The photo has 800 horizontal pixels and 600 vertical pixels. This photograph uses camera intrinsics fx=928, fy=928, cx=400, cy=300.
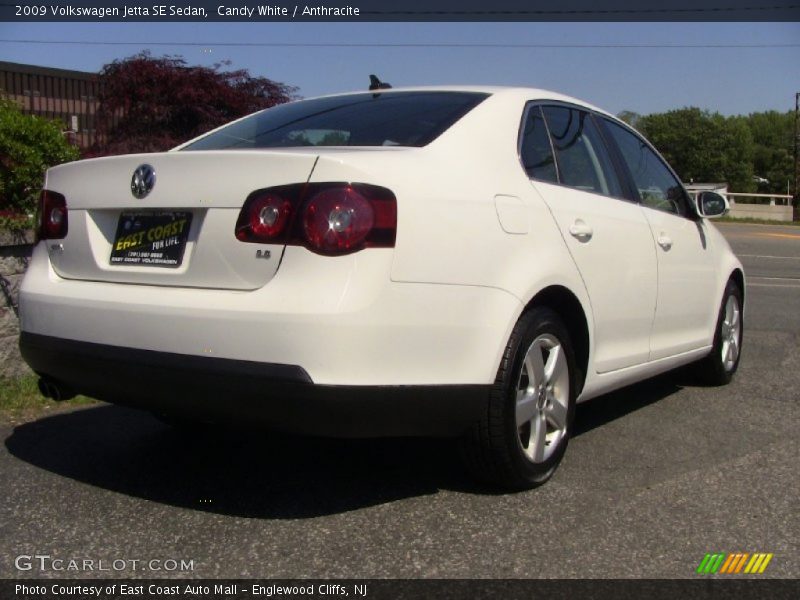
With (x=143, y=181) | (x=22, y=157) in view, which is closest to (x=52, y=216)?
(x=143, y=181)

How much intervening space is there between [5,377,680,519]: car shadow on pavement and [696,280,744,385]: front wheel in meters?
1.17

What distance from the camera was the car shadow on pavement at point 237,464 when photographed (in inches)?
139

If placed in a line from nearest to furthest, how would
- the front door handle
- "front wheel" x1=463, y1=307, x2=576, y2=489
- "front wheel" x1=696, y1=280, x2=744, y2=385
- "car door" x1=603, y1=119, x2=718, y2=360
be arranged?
"front wheel" x1=463, y1=307, x2=576, y2=489 → the front door handle → "car door" x1=603, y1=119, x2=718, y2=360 → "front wheel" x1=696, y1=280, x2=744, y2=385

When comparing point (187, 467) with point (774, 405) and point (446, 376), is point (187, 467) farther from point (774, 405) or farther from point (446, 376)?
point (774, 405)

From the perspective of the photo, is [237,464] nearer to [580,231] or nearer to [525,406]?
[525,406]

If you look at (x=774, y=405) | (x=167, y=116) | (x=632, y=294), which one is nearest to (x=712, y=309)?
(x=774, y=405)

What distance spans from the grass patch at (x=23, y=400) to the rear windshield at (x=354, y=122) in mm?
1752

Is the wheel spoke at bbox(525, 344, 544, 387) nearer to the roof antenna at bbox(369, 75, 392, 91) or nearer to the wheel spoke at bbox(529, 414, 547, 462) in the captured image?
the wheel spoke at bbox(529, 414, 547, 462)

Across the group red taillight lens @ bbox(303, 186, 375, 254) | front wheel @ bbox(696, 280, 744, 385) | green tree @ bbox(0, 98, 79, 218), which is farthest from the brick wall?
Result: front wheel @ bbox(696, 280, 744, 385)

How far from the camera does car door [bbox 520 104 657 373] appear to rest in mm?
3867

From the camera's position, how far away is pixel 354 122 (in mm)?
3836

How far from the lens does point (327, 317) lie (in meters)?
2.85

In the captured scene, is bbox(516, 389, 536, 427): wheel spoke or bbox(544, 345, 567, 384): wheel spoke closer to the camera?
bbox(516, 389, 536, 427): wheel spoke

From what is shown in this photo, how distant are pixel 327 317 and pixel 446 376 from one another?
51cm
